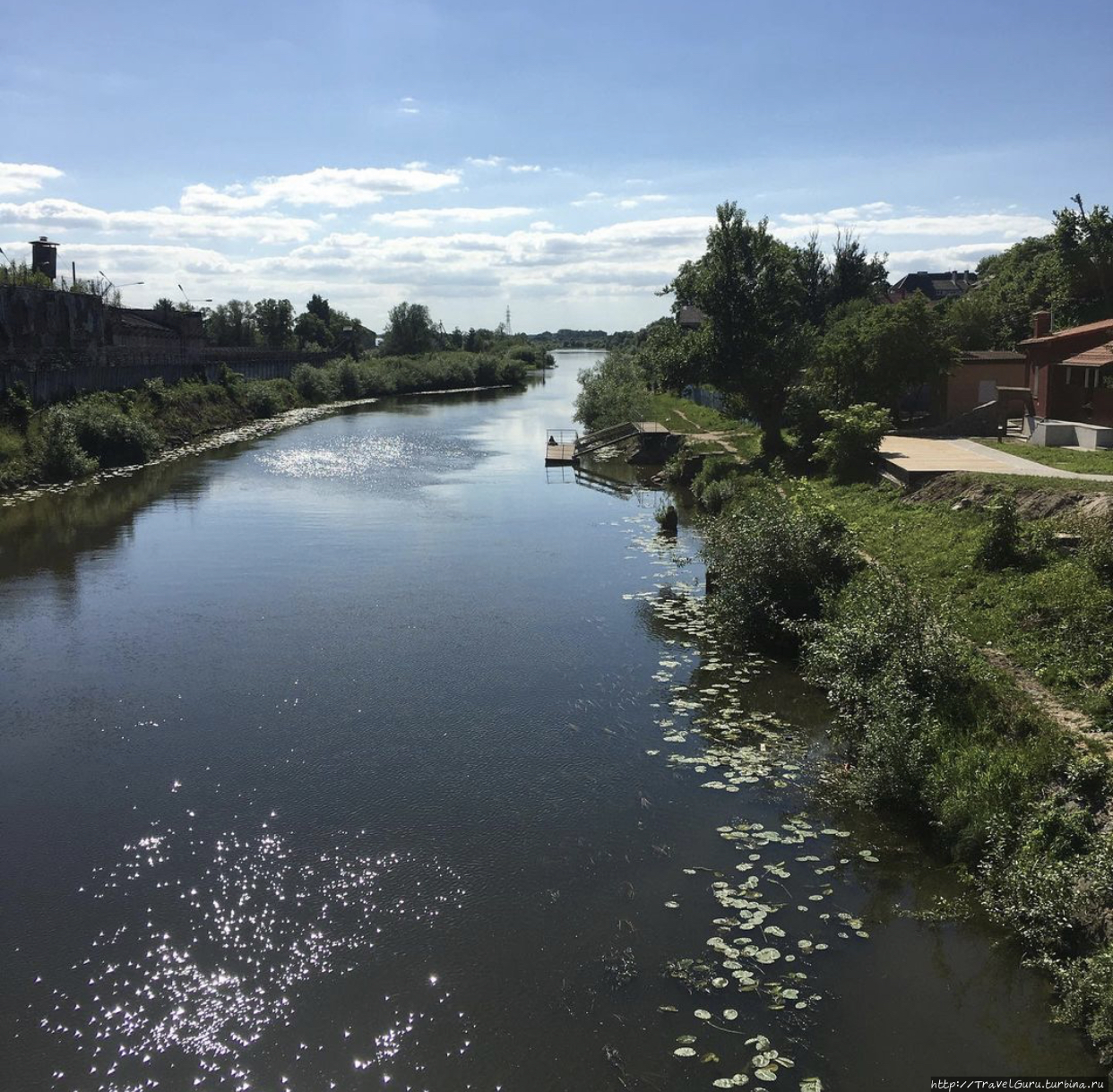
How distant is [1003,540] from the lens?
56.5 feet

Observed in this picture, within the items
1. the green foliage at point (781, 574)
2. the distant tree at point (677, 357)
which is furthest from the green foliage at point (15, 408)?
the green foliage at point (781, 574)

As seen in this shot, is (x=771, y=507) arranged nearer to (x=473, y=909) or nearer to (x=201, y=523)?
(x=473, y=909)

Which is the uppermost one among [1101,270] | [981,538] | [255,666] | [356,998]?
[1101,270]

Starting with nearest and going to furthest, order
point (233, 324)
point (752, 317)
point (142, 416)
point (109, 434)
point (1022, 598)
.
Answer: point (1022, 598) < point (752, 317) < point (109, 434) < point (142, 416) < point (233, 324)

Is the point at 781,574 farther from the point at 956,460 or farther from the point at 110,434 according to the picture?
the point at 110,434

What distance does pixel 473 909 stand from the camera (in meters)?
10.9

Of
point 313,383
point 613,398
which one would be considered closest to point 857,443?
point 613,398

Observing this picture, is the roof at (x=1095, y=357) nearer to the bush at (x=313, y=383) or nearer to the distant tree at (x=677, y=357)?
the distant tree at (x=677, y=357)

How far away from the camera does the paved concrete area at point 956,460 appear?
22.7m

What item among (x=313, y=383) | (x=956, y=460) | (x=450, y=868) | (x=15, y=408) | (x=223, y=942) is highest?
(x=313, y=383)

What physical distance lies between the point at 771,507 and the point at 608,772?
9.46 m

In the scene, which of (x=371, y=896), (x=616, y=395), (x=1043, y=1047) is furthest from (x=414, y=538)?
(x=616, y=395)

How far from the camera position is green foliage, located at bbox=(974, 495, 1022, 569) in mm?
17109

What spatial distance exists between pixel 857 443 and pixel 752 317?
10.3m
